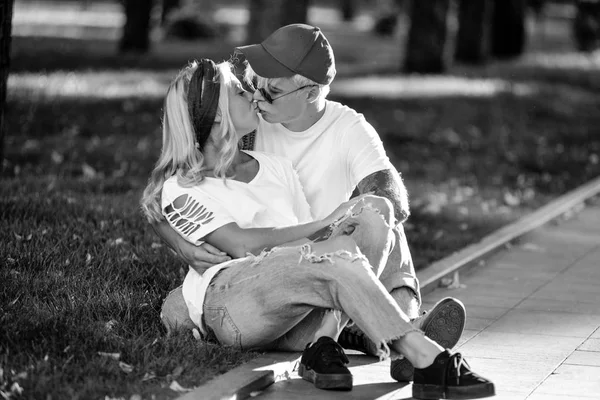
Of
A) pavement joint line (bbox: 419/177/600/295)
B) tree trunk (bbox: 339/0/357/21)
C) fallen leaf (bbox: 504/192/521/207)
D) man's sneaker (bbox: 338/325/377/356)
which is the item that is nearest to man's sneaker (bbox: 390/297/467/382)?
man's sneaker (bbox: 338/325/377/356)

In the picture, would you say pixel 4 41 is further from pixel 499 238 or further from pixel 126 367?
pixel 499 238

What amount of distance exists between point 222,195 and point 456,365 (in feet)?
4.32

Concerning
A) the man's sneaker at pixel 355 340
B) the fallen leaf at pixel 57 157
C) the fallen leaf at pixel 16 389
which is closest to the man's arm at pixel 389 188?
the man's sneaker at pixel 355 340

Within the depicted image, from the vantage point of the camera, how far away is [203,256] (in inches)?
194

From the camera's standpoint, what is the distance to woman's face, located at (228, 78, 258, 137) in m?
5.02

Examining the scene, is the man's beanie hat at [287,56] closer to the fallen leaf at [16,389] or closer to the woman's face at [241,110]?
the woman's face at [241,110]

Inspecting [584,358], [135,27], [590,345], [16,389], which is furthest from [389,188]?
[135,27]

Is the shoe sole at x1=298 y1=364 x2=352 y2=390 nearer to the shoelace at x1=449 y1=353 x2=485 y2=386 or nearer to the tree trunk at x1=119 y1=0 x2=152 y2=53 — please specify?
the shoelace at x1=449 y1=353 x2=485 y2=386

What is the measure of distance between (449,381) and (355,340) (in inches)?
38.4

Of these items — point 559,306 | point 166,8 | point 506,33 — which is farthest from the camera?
point 166,8

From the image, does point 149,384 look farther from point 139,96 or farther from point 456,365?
point 139,96

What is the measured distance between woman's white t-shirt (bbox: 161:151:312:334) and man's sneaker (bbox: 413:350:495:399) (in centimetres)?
103

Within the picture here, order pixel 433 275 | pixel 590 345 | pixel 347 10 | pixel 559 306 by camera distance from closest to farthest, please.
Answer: pixel 590 345 < pixel 559 306 < pixel 433 275 < pixel 347 10

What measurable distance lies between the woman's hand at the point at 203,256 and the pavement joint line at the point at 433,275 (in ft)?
1.52
